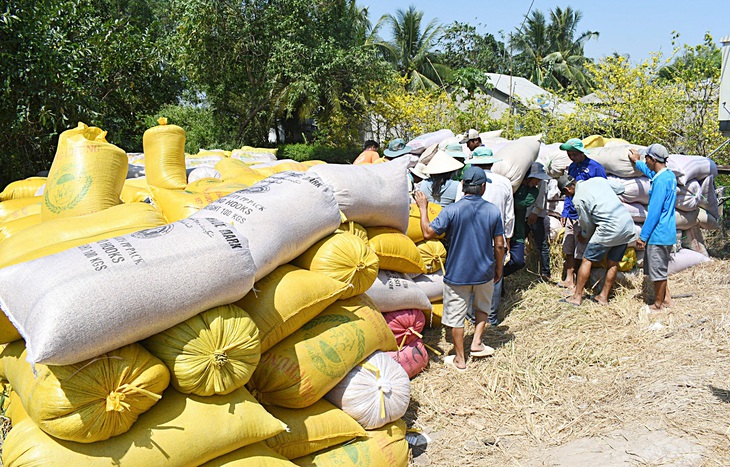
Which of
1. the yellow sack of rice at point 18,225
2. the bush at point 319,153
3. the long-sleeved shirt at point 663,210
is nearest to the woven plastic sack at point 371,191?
the yellow sack of rice at point 18,225

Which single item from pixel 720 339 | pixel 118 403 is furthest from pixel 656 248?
pixel 118 403

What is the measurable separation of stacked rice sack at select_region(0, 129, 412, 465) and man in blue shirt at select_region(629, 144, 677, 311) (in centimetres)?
329

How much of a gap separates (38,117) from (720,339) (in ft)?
29.1

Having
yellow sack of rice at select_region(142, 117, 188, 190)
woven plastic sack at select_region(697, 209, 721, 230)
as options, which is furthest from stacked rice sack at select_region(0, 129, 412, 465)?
woven plastic sack at select_region(697, 209, 721, 230)

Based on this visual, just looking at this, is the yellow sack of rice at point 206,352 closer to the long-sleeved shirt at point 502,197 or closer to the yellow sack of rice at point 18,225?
the yellow sack of rice at point 18,225

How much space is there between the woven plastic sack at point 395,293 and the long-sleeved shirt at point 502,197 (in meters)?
1.22

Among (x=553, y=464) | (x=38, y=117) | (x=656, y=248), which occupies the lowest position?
(x=553, y=464)

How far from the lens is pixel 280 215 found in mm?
2824

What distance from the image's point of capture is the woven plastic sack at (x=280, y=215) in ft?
8.82

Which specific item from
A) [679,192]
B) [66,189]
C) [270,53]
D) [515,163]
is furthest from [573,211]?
[270,53]

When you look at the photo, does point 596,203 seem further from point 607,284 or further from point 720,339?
point 720,339

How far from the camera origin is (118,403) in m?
1.96

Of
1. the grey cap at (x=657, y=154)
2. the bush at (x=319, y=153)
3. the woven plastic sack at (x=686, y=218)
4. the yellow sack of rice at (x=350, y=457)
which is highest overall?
the grey cap at (x=657, y=154)

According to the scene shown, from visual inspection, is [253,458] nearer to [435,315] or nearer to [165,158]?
[435,315]
